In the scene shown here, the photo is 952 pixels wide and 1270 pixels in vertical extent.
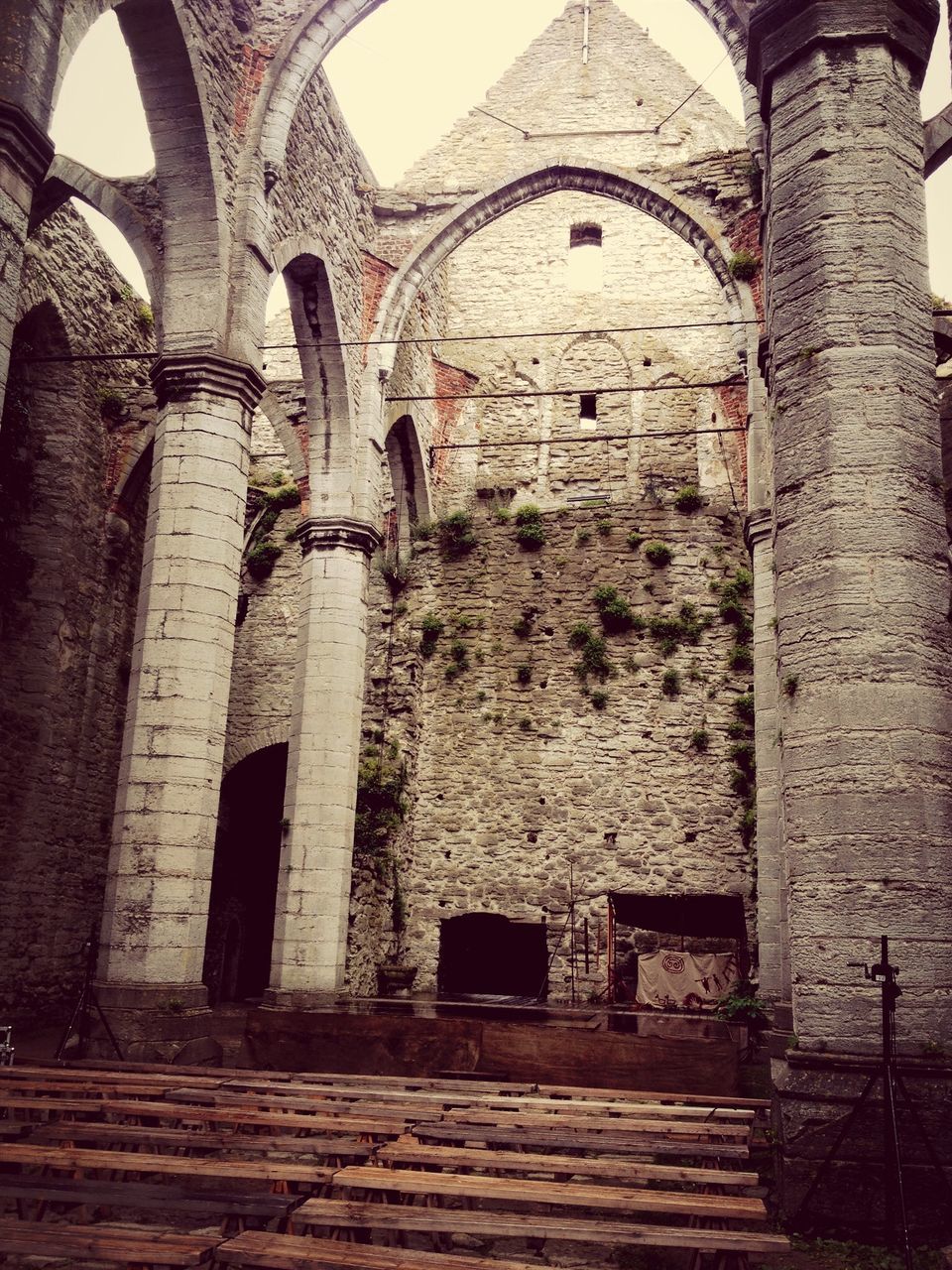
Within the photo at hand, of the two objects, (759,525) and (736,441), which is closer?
(759,525)

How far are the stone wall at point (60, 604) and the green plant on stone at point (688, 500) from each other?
767 centimetres

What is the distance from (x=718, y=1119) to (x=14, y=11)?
7.23 meters

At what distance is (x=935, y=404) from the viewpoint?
5.40 metres

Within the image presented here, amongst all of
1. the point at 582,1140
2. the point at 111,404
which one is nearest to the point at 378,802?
the point at 111,404

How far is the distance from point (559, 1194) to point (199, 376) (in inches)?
287

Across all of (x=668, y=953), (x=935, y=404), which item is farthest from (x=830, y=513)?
(x=668, y=953)

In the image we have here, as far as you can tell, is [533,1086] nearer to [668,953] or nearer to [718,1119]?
[718,1119]

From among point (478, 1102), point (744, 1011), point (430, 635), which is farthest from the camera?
point (430, 635)

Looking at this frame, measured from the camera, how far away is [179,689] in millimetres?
8438

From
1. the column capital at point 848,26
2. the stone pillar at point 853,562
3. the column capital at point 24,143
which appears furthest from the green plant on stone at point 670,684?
the column capital at point 24,143

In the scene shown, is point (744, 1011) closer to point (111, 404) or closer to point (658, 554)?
point (658, 554)

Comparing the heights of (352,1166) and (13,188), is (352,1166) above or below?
below

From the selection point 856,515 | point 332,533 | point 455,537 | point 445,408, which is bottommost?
point 856,515

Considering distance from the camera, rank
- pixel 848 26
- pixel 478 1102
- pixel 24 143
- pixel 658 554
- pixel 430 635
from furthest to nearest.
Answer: pixel 430 635
pixel 658 554
pixel 24 143
pixel 848 26
pixel 478 1102
